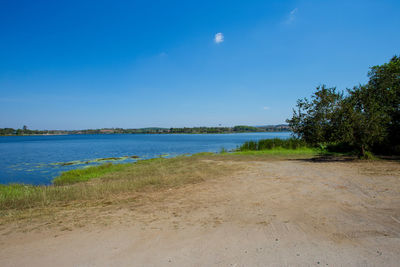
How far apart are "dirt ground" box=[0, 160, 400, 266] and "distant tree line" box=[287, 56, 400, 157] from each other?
763 centimetres

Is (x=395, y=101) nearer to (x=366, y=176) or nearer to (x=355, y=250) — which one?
(x=366, y=176)

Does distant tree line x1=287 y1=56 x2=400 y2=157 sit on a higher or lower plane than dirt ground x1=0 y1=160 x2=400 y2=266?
higher

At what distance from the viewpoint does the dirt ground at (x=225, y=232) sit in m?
3.78

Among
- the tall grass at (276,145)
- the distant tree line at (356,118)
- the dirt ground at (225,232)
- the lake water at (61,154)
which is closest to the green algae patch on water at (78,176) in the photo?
A: the lake water at (61,154)

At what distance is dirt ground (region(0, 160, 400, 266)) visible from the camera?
12.4 ft

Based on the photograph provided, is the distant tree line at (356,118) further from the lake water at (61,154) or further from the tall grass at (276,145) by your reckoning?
the lake water at (61,154)

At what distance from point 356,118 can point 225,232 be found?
1357cm

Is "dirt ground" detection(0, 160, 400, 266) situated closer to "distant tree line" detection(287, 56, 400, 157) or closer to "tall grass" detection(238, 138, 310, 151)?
"distant tree line" detection(287, 56, 400, 157)

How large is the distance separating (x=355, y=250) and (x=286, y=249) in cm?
111

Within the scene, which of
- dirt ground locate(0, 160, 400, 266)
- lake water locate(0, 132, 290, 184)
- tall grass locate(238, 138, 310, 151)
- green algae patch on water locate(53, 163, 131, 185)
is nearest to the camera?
dirt ground locate(0, 160, 400, 266)

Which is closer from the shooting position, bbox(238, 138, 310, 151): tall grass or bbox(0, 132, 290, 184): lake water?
bbox(0, 132, 290, 184): lake water

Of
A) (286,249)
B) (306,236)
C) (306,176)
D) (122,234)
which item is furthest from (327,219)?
(306,176)

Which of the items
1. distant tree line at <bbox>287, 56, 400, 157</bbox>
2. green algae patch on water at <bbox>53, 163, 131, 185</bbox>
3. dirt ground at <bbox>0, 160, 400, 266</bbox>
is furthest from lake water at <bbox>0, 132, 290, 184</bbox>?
distant tree line at <bbox>287, 56, 400, 157</bbox>

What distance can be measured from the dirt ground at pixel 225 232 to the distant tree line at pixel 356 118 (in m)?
7.63
